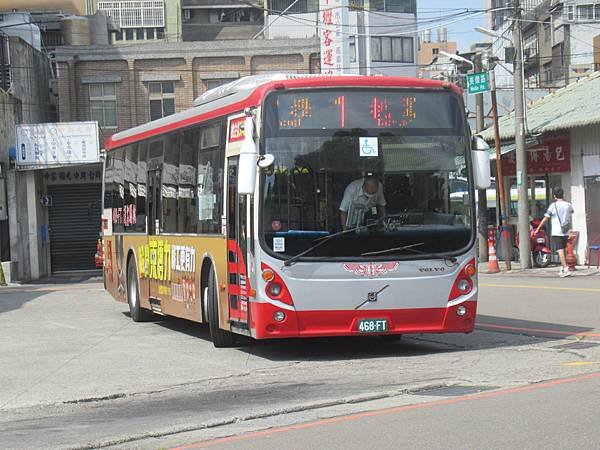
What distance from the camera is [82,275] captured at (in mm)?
38656

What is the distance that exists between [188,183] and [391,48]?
55013mm

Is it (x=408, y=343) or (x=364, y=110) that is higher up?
(x=364, y=110)

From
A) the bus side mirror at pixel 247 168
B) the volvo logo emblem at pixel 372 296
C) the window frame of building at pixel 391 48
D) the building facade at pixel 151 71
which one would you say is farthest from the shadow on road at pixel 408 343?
the window frame of building at pixel 391 48

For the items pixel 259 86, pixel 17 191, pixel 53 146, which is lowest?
pixel 17 191

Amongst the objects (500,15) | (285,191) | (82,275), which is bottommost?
(82,275)

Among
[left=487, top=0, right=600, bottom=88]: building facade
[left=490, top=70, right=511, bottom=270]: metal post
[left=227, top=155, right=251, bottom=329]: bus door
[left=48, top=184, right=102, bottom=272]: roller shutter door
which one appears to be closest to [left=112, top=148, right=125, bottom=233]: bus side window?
[left=227, top=155, right=251, bottom=329]: bus door

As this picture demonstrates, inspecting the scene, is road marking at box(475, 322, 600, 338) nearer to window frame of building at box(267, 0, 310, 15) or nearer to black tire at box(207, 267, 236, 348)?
black tire at box(207, 267, 236, 348)

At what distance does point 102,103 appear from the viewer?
44625 mm

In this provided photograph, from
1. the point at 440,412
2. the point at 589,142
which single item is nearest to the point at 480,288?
the point at 589,142

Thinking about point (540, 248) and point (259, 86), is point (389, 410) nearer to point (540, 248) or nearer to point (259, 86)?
point (259, 86)

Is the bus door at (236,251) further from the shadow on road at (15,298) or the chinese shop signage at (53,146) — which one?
the chinese shop signage at (53,146)

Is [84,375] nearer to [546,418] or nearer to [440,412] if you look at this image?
[440,412]

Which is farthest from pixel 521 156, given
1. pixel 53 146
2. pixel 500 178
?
pixel 53 146

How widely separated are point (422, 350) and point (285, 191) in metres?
2.89
